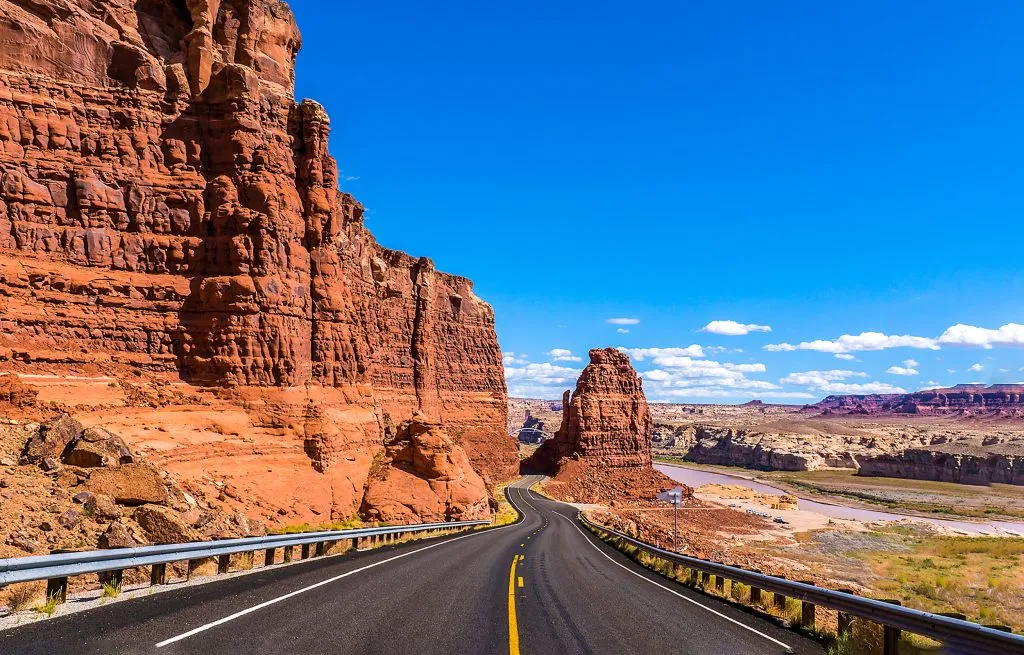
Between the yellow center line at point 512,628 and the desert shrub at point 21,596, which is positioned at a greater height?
the desert shrub at point 21,596

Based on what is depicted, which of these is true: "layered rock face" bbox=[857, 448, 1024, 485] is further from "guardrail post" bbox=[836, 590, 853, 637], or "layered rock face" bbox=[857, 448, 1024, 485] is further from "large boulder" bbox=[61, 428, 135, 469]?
"large boulder" bbox=[61, 428, 135, 469]

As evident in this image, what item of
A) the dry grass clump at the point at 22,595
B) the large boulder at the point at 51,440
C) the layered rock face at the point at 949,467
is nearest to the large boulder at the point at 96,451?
the large boulder at the point at 51,440

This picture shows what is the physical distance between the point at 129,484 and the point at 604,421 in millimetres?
84453

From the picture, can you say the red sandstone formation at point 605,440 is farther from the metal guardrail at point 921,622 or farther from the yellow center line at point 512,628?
the metal guardrail at point 921,622

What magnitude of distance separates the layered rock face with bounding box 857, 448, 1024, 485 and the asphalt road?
133 metres

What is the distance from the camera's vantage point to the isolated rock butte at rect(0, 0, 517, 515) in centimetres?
2380

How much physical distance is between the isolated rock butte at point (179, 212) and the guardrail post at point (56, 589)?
18.1 meters

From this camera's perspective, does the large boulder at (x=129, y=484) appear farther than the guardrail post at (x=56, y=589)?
Yes

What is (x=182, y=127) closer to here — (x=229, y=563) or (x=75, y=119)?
(x=75, y=119)

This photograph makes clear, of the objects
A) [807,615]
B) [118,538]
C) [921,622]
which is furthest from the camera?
[118,538]

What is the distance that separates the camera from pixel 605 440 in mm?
92750

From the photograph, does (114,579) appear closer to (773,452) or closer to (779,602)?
(779,602)

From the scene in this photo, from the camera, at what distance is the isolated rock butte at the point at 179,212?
2380 centimetres

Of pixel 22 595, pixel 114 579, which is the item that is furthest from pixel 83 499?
pixel 22 595
